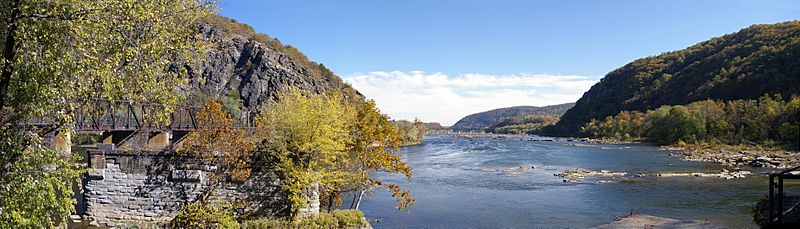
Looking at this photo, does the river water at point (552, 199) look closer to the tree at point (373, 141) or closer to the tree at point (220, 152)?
the tree at point (373, 141)

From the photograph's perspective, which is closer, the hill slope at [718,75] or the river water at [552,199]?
the river water at [552,199]

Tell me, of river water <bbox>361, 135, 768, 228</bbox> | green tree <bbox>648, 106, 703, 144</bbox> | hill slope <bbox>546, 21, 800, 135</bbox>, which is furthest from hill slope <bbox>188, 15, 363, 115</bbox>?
hill slope <bbox>546, 21, 800, 135</bbox>

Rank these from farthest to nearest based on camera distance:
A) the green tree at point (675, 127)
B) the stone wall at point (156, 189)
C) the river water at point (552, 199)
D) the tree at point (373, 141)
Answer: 1. the green tree at point (675, 127)
2. the river water at point (552, 199)
3. the tree at point (373, 141)
4. the stone wall at point (156, 189)

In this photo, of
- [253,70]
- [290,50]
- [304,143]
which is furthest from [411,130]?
[304,143]

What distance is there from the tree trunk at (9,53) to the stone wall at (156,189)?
31.2ft

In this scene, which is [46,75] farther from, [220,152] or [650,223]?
[650,223]

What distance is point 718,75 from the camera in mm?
133250

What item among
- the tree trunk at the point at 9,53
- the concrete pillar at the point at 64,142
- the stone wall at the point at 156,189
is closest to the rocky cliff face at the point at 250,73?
the concrete pillar at the point at 64,142

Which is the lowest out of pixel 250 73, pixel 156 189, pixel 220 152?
pixel 156 189

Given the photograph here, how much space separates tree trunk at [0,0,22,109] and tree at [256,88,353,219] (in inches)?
372

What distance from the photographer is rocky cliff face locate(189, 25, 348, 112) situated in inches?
4663

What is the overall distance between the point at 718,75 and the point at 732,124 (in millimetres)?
55488

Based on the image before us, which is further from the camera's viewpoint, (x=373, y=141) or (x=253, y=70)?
(x=253, y=70)

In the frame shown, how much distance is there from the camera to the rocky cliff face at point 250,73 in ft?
389
